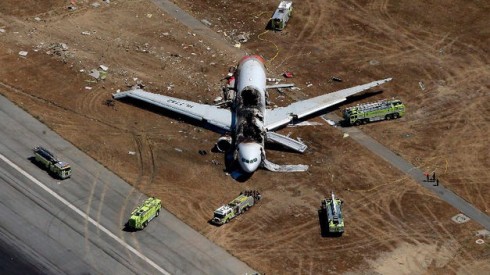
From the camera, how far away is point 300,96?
12256 centimetres

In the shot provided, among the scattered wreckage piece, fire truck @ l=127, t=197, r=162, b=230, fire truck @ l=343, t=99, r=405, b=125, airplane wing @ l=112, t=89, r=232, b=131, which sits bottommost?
fire truck @ l=127, t=197, r=162, b=230

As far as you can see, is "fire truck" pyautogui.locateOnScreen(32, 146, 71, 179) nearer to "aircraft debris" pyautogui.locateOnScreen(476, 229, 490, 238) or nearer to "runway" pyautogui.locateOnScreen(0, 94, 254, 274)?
"runway" pyautogui.locateOnScreen(0, 94, 254, 274)

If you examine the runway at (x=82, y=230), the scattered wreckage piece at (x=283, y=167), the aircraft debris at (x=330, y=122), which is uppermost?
the aircraft debris at (x=330, y=122)

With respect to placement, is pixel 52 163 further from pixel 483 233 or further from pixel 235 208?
pixel 483 233

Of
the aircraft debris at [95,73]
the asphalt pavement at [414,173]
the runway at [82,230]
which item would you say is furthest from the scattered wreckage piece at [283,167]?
the aircraft debris at [95,73]

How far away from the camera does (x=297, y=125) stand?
11531 centimetres

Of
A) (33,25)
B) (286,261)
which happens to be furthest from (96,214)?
(33,25)

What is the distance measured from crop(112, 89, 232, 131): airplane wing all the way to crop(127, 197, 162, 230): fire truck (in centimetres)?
1853

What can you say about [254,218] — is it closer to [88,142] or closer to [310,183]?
[310,183]

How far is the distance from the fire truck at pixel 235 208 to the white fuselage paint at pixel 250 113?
4.09 m

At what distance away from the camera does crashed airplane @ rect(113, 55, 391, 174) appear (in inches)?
4131

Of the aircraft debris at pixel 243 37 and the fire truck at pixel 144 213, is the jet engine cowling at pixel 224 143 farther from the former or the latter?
the aircraft debris at pixel 243 37

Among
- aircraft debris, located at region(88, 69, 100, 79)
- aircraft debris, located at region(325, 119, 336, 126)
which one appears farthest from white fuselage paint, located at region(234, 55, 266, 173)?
aircraft debris, located at region(88, 69, 100, 79)

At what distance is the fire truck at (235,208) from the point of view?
316ft
